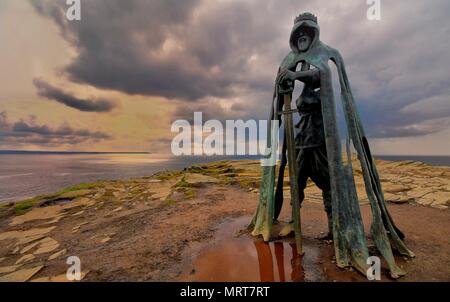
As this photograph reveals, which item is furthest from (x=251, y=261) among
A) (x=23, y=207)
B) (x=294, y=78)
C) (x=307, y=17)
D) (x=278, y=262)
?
(x=23, y=207)

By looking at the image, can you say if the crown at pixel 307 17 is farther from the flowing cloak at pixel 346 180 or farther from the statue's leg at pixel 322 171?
the statue's leg at pixel 322 171

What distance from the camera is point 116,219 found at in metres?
8.69

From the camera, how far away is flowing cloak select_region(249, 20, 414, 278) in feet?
15.2

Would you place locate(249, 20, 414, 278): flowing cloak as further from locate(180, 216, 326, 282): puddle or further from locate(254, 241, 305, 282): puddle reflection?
locate(180, 216, 326, 282): puddle

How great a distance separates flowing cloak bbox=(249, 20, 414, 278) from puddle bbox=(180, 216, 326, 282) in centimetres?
55

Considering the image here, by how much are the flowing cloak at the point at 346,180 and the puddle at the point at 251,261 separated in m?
0.55

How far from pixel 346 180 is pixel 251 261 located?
2742mm

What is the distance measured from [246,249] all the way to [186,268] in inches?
61.5

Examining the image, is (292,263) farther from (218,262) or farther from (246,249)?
(218,262)

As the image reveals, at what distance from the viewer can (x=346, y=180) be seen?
4910 mm

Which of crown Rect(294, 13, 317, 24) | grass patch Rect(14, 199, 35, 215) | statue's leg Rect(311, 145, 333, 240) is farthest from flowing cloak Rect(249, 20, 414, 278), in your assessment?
grass patch Rect(14, 199, 35, 215)

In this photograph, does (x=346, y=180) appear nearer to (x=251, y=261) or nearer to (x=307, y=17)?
(x=251, y=261)

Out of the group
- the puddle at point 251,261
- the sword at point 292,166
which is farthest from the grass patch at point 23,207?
the sword at point 292,166

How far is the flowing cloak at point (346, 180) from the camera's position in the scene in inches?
183
